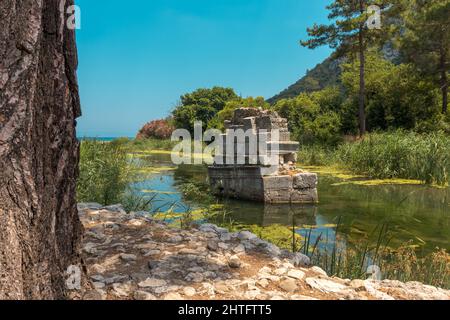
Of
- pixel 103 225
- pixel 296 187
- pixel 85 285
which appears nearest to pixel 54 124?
pixel 85 285

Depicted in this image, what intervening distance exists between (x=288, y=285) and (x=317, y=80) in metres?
45.9

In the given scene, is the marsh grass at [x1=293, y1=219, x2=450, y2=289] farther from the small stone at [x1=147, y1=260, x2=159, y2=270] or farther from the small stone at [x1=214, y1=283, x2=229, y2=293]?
the small stone at [x1=147, y1=260, x2=159, y2=270]

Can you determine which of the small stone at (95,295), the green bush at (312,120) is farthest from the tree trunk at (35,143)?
the green bush at (312,120)

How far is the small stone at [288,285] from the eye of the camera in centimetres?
204

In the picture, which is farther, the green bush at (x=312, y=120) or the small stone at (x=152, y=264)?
the green bush at (x=312, y=120)

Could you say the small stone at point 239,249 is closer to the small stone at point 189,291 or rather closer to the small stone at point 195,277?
the small stone at point 195,277

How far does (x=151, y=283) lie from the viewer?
2.00 m

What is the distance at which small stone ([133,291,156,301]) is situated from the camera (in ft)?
5.98

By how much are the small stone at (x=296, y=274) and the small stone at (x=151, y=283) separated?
2.53ft

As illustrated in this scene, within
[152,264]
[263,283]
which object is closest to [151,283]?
[152,264]

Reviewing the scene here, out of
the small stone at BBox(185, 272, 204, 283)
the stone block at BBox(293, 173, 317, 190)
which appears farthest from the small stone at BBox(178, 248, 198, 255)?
the stone block at BBox(293, 173, 317, 190)

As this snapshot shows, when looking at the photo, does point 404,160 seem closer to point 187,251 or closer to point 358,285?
point 358,285

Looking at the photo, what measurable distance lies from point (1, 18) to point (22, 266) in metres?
0.93
